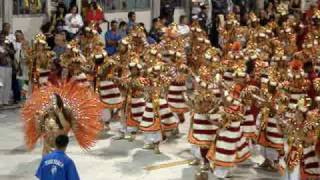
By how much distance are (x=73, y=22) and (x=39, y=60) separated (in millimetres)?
4317

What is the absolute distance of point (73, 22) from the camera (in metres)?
15.7

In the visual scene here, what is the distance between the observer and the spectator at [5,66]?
13438 millimetres

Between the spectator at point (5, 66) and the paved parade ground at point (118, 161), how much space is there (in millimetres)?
1856

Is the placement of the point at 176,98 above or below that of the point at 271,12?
below

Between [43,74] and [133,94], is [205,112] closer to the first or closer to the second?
[133,94]

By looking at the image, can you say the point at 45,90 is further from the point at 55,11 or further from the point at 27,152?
the point at 55,11

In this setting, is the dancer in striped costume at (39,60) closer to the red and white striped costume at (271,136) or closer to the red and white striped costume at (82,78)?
the red and white striped costume at (82,78)

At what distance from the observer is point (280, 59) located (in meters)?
11.0

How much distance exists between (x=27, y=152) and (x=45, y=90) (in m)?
3.04

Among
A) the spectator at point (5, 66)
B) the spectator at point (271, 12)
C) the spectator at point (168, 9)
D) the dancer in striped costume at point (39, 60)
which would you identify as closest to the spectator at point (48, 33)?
the spectator at point (5, 66)

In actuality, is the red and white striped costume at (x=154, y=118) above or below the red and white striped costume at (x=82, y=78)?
below

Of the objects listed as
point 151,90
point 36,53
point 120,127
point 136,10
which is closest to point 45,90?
point 151,90

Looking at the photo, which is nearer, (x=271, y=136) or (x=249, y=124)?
(x=271, y=136)

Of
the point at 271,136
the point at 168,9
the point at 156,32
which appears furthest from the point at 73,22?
the point at 271,136
